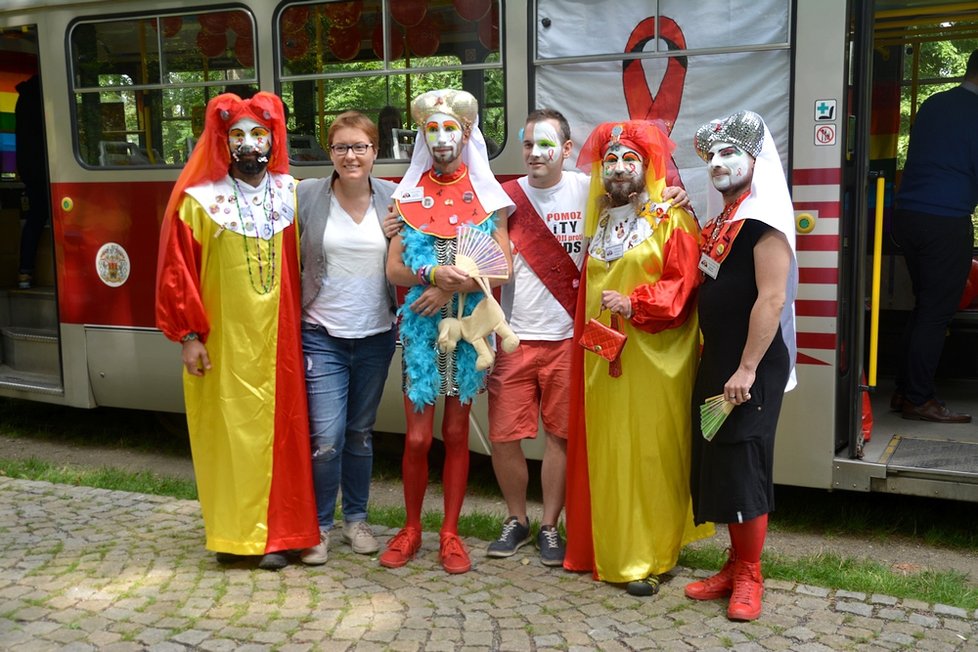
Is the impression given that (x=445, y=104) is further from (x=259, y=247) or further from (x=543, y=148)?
(x=259, y=247)

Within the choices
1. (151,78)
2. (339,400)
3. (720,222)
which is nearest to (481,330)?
(339,400)

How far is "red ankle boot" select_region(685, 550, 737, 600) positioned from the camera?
156 inches

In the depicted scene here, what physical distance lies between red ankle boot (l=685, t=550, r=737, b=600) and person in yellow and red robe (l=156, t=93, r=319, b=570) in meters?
1.59

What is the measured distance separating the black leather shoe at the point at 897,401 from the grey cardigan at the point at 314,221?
2999 millimetres

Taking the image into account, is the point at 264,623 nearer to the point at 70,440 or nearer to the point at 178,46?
the point at 178,46

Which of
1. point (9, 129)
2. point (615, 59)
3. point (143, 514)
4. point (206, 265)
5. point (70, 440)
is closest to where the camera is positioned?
point (206, 265)

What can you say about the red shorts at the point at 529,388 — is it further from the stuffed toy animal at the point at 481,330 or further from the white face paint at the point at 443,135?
the white face paint at the point at 443,135

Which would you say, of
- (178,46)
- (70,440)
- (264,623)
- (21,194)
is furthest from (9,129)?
(264,623)

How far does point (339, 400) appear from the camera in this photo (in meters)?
4.38

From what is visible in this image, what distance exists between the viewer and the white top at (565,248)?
4.25 metres

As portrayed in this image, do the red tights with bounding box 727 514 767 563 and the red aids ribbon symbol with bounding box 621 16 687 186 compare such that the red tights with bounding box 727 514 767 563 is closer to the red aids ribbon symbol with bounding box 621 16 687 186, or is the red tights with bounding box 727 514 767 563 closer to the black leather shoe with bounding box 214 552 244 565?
the red aids ribbon symbol with bounding box 621 16 687 186

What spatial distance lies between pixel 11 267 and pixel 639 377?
6.23 meters

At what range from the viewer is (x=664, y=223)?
3.88 metres

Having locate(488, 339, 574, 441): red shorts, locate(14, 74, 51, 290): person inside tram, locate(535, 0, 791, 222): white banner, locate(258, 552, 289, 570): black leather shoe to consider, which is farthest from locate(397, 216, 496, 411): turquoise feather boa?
locate(14, 74, 51, 290): person inside tram
